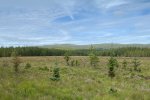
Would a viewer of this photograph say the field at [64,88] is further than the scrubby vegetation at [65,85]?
No

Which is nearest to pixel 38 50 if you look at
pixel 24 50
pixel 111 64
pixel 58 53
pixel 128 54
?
pixel 24 50

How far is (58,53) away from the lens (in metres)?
146

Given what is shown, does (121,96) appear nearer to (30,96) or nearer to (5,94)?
(30,96)

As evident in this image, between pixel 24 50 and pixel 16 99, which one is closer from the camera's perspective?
pixel 16 99

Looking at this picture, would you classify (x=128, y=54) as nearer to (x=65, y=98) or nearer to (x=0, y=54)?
(x=0, y=54)

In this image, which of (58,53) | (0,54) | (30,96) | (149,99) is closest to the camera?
(30,96)

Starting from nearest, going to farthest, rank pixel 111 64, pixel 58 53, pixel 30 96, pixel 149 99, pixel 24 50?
1. pixel 30 96
2. pixel 149 99
3. pixel 111 64
4. pixel 24 50
5. pixel 58 53

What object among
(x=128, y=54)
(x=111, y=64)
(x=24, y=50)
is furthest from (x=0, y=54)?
(x=111, y=64)

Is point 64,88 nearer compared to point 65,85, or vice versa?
point 64,88

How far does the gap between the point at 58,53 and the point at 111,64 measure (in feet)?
385

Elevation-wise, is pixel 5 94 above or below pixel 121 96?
above

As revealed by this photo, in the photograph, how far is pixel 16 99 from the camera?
6.97 m

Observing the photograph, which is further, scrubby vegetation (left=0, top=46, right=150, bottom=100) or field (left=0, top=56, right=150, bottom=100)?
scrubby vegetation (left=0, top=46, right=150, bottom=100)

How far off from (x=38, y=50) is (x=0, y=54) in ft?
86.9
